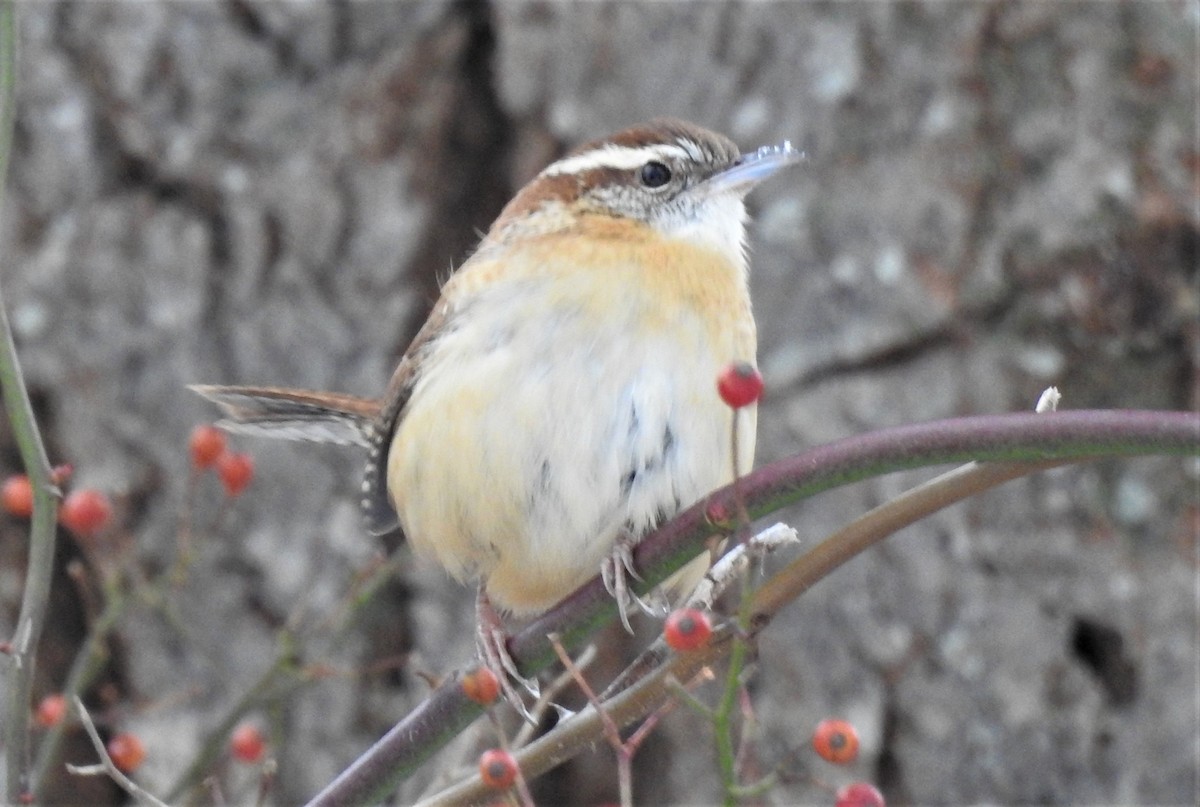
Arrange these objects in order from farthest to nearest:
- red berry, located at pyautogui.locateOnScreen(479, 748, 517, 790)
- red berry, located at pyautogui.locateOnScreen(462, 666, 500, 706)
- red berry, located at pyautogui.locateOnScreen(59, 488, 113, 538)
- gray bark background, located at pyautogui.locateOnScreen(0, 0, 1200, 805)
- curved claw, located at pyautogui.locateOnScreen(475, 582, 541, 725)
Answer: gray bark background, located at pyautogui.locateOnScreen(0, 0, 1200, 805)
red berry, located at pyautogui.locateOnScreen(59, 488, 113, 538)
curved claw, located at pyautogui.locateOnScreen(475, 582, 541, 725)
red berry, located at pyautogui.locateOnScreen(462, 666, 500, 706)
red berry, located at pyautogui.locateOnScreen(479, 748, 517, 790)

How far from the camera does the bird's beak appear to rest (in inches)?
121

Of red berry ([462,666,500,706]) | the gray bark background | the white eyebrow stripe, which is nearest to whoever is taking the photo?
red berry ([462,666,500,706])

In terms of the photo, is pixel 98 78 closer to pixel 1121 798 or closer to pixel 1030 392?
pixel 1030 392

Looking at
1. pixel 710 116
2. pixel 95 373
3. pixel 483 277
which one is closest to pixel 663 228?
pixel 483 277

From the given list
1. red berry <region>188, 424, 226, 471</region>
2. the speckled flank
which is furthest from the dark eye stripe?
red berry <region>188, 424, 226, 471</region>

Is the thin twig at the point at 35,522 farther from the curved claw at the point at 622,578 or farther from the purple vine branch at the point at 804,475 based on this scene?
the curved claw at the point at 622,578

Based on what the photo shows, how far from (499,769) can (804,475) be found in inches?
19.7

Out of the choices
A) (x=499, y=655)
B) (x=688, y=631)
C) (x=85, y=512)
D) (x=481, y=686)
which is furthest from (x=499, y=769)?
(x=85, y=512)

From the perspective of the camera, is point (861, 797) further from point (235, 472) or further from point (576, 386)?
point (235, 472)

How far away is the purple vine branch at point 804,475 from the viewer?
1.58 m

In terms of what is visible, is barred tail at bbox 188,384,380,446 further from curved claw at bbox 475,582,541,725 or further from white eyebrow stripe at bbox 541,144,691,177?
white eyebrow stripe at bbox 541,144,691,177

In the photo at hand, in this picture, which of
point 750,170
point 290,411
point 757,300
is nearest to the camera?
point 750,170

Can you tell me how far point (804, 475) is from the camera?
172cm

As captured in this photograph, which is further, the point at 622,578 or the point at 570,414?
the point at 570,414
